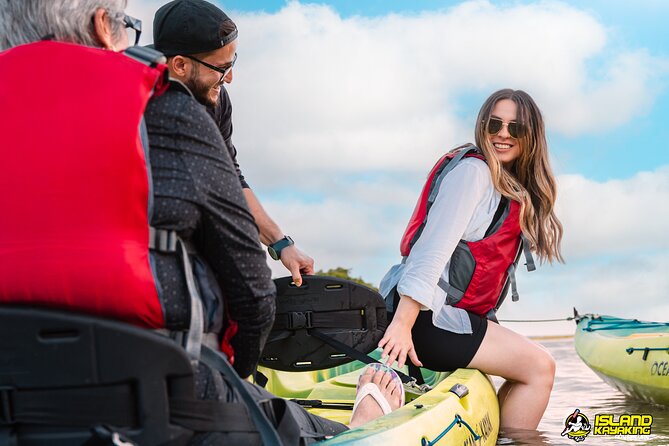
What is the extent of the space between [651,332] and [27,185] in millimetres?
6109

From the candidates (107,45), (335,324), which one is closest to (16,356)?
(107,45)

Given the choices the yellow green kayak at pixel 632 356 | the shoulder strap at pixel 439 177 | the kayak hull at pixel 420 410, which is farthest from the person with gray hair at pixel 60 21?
the yellow green kayak at pixel 632 356

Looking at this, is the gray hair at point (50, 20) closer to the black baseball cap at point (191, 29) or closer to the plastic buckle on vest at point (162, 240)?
the plastic buckle on vest at point (162, 240)

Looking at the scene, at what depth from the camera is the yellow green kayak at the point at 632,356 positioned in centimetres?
627

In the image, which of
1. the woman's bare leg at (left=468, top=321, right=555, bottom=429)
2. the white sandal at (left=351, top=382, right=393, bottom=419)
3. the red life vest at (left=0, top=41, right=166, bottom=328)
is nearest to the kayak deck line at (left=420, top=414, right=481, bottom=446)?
the white sandal at (left=351, top=382, right=393, bottom=419)

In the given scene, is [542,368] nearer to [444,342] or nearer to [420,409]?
[444,342]

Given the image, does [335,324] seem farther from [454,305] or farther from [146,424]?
[146,424]

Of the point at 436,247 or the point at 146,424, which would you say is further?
the point at 436,247

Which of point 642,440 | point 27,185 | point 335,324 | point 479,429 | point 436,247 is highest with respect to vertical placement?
point 27,185

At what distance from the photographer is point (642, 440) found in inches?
178

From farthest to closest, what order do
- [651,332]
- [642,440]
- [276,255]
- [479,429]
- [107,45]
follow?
[651,332] < [642,440] < [276,255] < [479,429] < [107,45]

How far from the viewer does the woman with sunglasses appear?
3227 millimetres

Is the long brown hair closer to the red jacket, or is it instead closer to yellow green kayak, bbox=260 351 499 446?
the red jacket

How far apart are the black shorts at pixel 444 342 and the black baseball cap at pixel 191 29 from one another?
1.30 m
